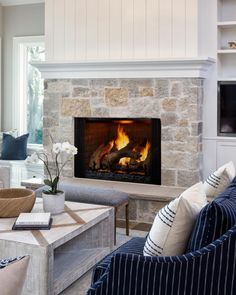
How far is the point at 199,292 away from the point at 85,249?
1.74 metres

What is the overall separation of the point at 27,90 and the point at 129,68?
2.61 m

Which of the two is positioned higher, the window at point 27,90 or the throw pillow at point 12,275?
the window at point 27,90

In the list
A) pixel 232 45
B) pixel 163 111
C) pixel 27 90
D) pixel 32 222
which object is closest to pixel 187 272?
pixel 32 222

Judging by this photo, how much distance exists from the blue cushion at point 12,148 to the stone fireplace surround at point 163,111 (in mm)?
1731

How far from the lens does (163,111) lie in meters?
4.72

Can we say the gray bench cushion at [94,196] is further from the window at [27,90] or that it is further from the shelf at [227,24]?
the window at [27,90]

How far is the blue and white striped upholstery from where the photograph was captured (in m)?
1.78

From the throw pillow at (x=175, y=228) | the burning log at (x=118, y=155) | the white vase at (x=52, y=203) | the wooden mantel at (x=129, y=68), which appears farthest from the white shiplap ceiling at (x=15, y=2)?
the throw pillow at (x=175, y=228)

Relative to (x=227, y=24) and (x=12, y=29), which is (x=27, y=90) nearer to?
(x=12, y=29)

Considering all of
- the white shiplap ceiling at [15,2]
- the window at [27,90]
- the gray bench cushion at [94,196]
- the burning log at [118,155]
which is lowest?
the gray bench cushion at [94,196]

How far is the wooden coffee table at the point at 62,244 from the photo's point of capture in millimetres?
2537

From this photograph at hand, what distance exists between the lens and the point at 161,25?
4641mm

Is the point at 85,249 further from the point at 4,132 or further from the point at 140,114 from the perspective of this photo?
the point at 4,132

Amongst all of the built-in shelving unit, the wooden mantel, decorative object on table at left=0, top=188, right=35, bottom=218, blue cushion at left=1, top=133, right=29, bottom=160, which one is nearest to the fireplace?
the wooden mantel
